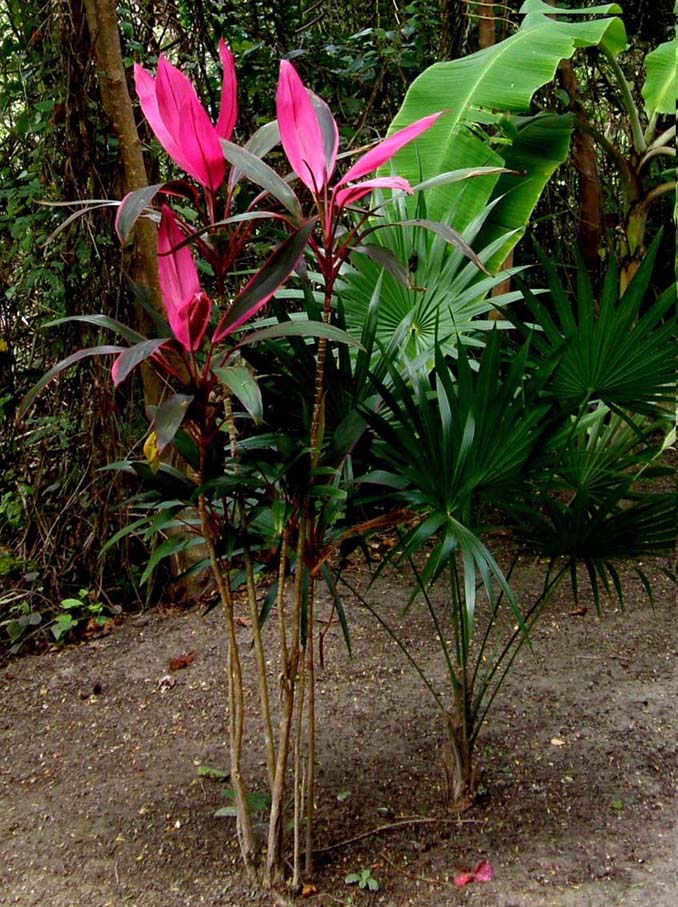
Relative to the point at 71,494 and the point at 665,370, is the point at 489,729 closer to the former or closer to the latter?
the point at 665,370

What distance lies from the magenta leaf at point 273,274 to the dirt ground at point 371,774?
1337 millimetres

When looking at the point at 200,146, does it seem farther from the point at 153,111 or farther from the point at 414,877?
the point at 414,877

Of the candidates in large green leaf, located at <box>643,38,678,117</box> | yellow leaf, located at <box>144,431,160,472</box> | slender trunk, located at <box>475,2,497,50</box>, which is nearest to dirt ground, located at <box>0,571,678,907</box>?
yellow leaf, located at <box>144,431,160,472</box>

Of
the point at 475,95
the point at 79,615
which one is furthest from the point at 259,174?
the point at 79,615

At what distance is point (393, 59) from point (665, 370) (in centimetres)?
285

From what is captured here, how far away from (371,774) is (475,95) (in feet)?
6.80

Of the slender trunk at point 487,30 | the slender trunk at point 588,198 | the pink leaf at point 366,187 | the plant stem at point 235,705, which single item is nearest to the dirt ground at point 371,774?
the plant stem at point 235,705

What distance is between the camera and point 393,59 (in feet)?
14.2

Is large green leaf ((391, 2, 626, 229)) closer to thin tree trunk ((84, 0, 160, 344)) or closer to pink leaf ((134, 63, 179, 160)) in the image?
thin tree trunk ((84, 0, 160, 344))

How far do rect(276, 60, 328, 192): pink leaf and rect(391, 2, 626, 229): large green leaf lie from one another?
131 cm

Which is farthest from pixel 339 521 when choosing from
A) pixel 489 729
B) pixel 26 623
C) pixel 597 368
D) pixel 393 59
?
pixel 393 59

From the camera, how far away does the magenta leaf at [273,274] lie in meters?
1.54

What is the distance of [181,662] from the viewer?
3453 millimetres

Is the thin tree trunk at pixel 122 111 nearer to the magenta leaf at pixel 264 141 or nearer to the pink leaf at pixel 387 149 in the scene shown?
the magenta leaf at pixel 264 141
